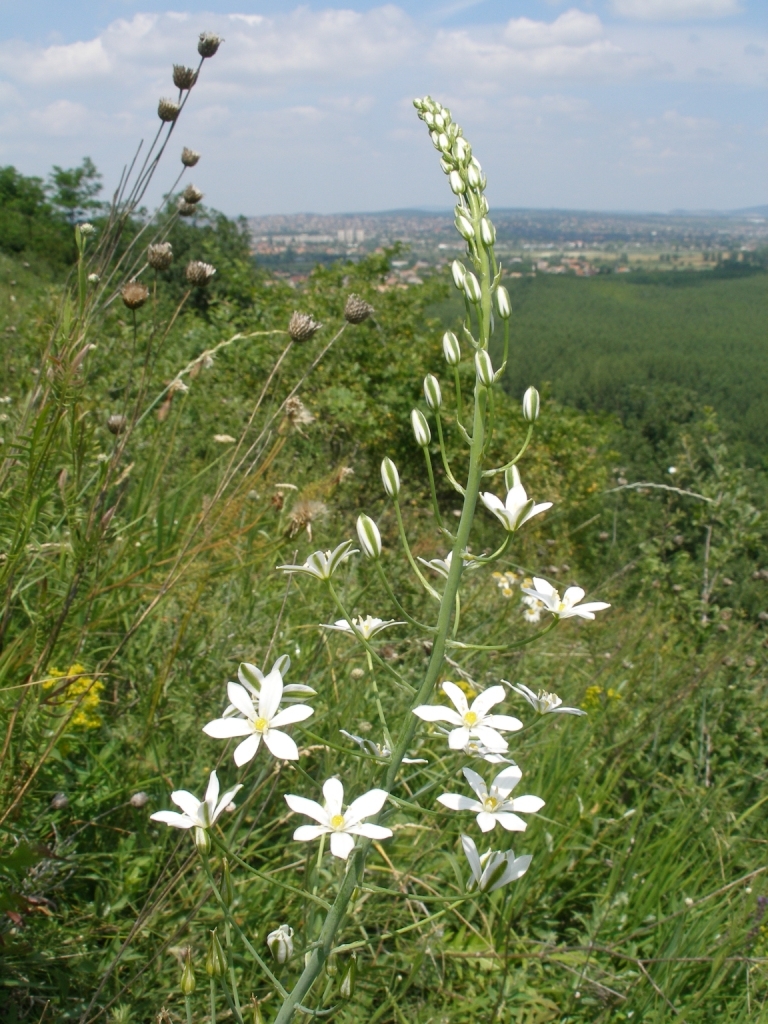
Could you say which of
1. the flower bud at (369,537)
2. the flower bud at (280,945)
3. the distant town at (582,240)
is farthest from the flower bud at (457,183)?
the distant town at (582,240)

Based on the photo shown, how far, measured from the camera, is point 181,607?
297 cm

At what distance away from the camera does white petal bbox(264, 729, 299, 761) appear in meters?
1.10

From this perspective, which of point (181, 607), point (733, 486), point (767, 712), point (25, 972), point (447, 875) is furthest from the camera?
point (733, 486)

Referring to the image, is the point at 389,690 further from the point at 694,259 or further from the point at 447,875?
the point at 694,259

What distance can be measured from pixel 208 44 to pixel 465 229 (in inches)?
65.1

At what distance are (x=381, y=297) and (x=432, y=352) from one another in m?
1.13

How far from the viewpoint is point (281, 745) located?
1.13 meters

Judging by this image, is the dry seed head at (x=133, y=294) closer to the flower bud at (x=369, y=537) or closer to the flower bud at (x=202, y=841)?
the flower bud at (x=369, y=537)

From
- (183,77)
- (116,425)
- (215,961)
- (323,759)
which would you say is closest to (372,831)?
(215,961)

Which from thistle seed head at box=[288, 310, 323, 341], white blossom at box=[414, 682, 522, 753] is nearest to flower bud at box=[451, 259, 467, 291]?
white blossom at box=[414, 682, 522, 753]

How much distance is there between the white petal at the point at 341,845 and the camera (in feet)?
3.36

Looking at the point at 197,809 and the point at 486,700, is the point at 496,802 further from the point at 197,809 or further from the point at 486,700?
the point at 197,809

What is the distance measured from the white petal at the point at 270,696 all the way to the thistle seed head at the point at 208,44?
2324 millimetres

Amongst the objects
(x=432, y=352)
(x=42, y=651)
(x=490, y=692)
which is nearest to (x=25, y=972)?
(x=42, y=651)
